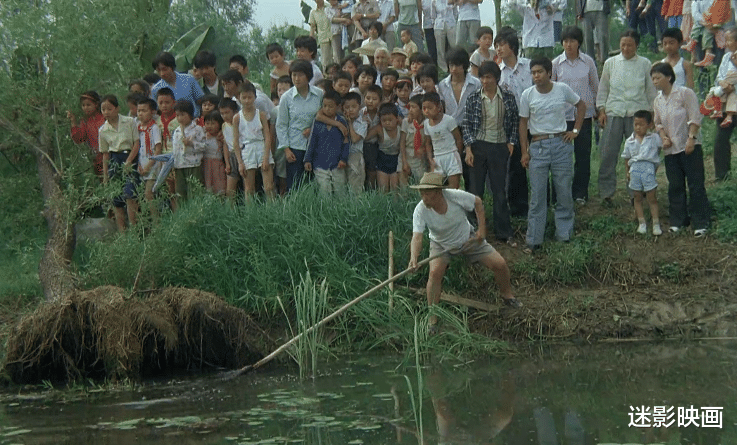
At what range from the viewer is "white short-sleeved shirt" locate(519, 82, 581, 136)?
11.8 metres

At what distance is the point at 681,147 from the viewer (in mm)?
12008

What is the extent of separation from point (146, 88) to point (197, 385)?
15.8 feet

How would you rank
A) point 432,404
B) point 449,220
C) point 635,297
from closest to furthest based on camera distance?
point 432,404 < point 449,220 < point 635,297

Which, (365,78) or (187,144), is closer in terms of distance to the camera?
(187,144)

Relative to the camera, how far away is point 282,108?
12.5 metres

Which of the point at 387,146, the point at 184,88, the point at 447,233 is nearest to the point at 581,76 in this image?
the point at 387,146

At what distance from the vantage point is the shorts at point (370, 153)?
12617 mm

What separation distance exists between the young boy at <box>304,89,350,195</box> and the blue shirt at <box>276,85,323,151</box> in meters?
0.17

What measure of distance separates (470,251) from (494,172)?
1.49 metres

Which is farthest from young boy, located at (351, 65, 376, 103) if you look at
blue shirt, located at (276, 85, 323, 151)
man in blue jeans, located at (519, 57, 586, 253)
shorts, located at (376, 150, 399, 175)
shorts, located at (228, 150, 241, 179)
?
man in blue jeans, located at (519, 57, 586, 253)

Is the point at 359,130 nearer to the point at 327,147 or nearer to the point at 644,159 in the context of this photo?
the point at 327,147

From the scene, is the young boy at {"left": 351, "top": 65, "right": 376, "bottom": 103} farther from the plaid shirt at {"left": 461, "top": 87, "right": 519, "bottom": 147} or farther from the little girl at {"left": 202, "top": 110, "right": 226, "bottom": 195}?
the little girl at {"left": 202, "top": 110, "right": 226, "bottom": 195}

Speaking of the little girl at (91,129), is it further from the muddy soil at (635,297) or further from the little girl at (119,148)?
the muddy soil at (635,297)

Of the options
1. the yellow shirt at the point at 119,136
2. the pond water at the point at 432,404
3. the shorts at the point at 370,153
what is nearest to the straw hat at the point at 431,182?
the pond water at the point at 432,404
